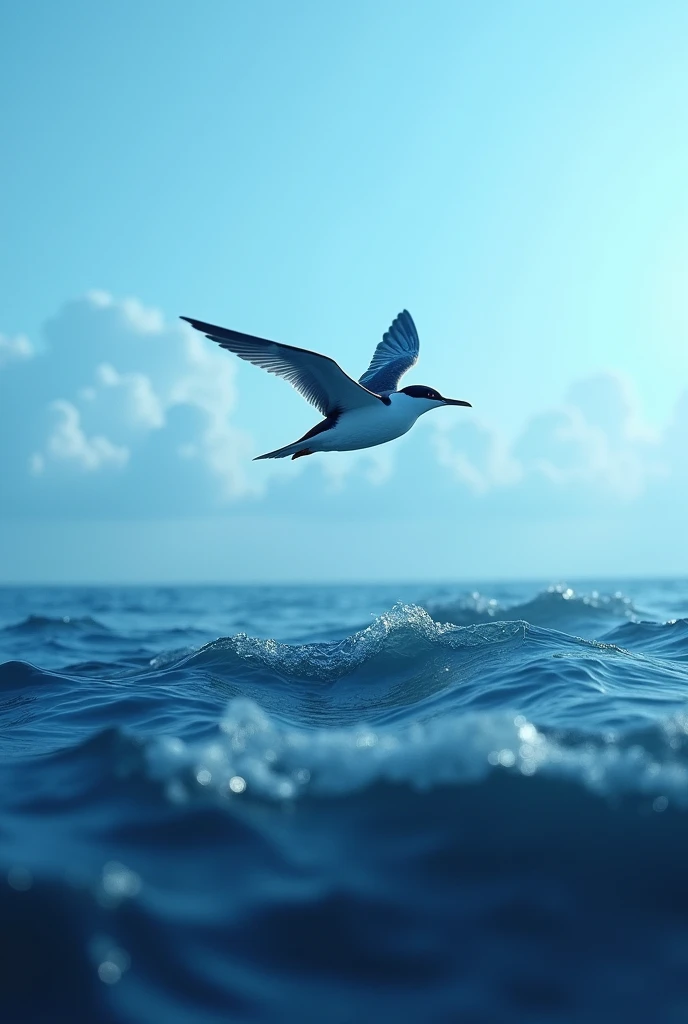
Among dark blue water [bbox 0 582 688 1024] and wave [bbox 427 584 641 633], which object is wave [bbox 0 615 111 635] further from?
dark blue water [bbox 0 582 688 1024]

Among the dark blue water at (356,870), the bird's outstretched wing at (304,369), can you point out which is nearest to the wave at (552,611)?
the bird's outstretched wing at (304,369)

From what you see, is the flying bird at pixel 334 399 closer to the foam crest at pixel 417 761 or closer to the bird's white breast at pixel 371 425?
the bird's white breast at pixel 371 425

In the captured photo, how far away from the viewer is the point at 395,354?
13.7 metres

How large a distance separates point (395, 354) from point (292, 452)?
13.3 feet

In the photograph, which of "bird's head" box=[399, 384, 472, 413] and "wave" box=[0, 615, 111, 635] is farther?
"wave" box=[0, 615, 111, 635]

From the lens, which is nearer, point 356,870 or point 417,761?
point 356,870

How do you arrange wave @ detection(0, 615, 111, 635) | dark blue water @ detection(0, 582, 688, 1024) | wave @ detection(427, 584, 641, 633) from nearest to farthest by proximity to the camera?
dark blue water @ detection(0, 582, 688, 1024) < wave @ detection(427, 584, 641, 633) < wave @ detection(0, 615, 111, 635)

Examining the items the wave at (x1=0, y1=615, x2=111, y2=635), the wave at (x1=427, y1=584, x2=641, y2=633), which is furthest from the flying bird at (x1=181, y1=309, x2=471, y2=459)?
the wave at (x1=0, y1=615, x2=111, y2=635)

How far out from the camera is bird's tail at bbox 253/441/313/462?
397 inches

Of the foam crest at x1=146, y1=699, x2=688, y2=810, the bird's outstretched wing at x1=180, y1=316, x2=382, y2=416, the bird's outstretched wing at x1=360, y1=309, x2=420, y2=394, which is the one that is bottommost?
the foam crest at x1=146, y1=699, x2=688, y2=810

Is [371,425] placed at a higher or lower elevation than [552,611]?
higher

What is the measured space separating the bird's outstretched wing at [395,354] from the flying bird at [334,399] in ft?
1.52

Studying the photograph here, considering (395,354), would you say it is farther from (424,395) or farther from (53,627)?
(53,627)

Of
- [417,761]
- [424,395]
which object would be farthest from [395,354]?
[417,761]
